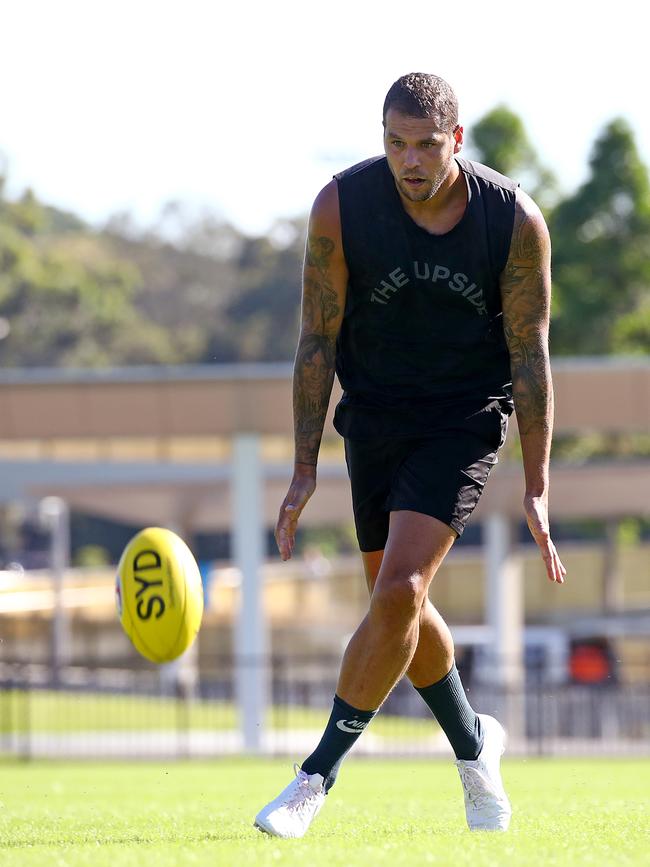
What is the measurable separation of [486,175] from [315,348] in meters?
0.81

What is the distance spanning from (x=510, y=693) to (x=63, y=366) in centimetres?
5733

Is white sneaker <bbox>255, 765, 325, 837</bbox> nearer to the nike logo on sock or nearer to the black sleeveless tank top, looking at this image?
the nike logo on sock

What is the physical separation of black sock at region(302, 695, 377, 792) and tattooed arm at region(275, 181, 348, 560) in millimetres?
543

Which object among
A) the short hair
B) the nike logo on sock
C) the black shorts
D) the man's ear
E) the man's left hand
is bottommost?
the nike logo on sock

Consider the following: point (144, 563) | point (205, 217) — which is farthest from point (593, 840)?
point (205, 217)

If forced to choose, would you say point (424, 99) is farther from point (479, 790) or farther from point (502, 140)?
point (502, 140)

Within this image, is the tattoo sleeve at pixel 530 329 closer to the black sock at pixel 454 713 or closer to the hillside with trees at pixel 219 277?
the black sock at pixel 454 713

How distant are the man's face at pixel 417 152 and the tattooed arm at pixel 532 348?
14.1 inches

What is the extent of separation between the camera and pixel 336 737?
5.08m

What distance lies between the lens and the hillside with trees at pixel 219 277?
1983 inches

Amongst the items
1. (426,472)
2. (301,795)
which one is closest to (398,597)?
(426,472)

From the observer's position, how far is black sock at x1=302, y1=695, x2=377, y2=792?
16.6 feet

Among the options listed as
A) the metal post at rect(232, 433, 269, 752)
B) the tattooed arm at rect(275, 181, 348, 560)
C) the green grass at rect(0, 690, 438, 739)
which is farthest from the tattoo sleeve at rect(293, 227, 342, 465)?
the green grass at rect(0, 690, 438, 739)

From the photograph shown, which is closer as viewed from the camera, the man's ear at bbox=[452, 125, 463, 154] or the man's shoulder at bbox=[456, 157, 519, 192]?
the man's ear at bbox=[452, 125, 463, 154]
